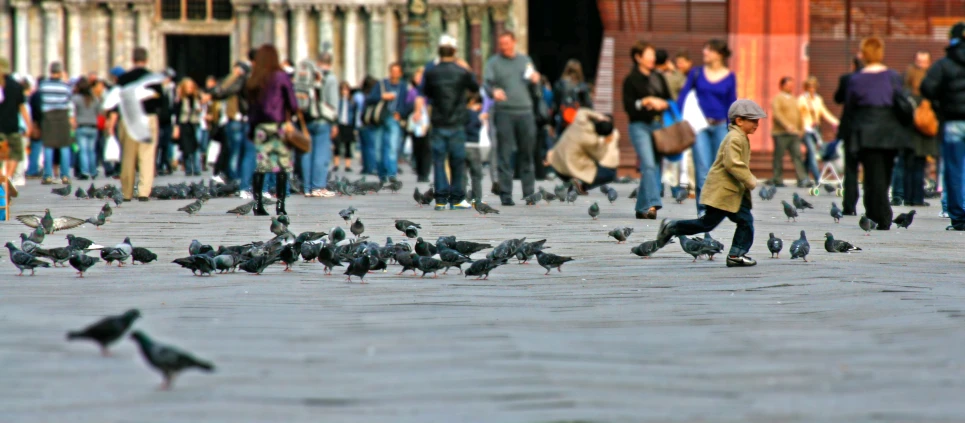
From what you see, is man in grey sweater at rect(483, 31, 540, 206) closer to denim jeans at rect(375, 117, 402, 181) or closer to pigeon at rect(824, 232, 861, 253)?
pigeon at rect(824, 232, 861, 253)

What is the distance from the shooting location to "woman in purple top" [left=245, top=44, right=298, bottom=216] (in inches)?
577

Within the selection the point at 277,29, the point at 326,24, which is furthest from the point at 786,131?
the point at 277,29

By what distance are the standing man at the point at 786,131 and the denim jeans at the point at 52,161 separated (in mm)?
9860

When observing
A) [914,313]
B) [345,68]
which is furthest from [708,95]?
[345,68]

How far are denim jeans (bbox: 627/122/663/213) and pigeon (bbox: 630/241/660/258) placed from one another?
318 centimetres

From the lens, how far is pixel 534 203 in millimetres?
15953

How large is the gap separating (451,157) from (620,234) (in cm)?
418

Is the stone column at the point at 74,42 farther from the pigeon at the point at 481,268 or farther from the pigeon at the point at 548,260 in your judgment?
the pigeon at the point at 481,268

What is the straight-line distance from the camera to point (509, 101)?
15328 millimetres

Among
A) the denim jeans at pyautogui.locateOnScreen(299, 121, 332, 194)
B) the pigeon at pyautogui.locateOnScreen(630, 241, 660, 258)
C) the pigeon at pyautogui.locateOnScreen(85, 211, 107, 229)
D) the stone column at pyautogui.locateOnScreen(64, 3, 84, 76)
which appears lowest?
the pigeon at pyautogui.locateOnScreen(85, 211, 107, 229)

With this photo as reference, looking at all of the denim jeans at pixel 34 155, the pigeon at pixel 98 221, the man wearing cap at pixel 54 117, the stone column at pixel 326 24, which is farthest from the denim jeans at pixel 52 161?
the stone column at pixel 326 24

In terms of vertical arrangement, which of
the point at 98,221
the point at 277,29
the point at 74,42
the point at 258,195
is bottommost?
the point at 98,221

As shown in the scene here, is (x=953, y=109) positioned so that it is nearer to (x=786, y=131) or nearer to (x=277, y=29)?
(x=786, y=131)

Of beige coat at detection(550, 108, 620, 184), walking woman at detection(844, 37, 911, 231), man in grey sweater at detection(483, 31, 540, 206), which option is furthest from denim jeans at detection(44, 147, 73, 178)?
walking woman at detection(844, 37, 911, 231)
